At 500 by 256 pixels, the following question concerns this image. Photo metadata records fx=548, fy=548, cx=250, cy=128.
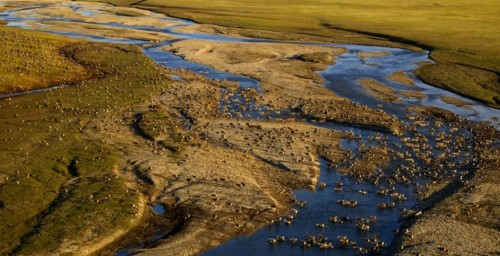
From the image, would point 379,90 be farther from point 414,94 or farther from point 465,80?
point 465,80

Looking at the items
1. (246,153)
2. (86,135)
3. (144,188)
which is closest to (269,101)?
(246,153)

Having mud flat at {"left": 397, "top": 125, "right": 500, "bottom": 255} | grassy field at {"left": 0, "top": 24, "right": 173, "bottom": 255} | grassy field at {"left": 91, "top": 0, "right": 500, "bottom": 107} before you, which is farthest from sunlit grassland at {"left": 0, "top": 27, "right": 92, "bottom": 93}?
mud flat at {"left": 397, "top": 125, "right": 500, "bottom": 255}

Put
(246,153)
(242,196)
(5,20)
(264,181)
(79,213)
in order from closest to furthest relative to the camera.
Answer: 1. (79,213)
2. (242,196)
3. (264,181)
4. (246,153)
5. (5,20)

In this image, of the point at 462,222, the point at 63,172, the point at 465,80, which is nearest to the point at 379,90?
the point at 465,80

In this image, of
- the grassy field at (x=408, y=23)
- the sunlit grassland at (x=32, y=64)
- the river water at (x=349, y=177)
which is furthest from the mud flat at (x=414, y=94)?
the sunlit grassland at (x=32, y=64)

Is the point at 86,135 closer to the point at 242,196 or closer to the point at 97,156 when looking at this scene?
the point at 97,156

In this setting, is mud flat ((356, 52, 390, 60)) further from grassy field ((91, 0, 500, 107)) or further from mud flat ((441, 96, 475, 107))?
mud flat ((441, 96, 475, 107))

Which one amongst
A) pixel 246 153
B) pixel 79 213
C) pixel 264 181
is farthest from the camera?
pixel 246 153
